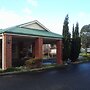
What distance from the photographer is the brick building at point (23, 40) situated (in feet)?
63.8

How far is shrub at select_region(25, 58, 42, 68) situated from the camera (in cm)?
2114

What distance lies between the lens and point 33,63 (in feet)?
70.5

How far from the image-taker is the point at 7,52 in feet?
64.1

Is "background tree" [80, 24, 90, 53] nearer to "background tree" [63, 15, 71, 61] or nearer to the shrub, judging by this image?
"background tree" [63, 15, 71, 61]

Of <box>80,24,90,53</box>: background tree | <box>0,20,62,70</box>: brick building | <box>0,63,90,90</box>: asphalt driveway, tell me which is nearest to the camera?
<box>0,63,90,90</box>: asphalt driveway

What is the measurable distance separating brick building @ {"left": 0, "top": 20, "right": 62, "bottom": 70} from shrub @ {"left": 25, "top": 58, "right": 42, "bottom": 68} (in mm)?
1311

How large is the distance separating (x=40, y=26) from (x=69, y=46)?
17.9 ft

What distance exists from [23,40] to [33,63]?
649 cm

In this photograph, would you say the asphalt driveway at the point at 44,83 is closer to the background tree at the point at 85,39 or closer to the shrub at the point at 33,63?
the shrub at the point at 33,63

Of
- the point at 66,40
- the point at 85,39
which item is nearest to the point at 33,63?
the point at 66,40

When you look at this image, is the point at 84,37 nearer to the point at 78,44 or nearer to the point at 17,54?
the point at 78,44

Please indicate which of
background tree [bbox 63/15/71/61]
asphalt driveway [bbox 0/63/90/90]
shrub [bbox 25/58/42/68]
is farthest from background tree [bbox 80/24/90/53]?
asphalt driveway [bbox 0/63/90/90]

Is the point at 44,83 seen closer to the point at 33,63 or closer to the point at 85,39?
the point at 33,63

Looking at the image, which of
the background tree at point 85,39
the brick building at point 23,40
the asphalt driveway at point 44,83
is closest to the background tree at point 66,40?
the brick building at point 23,40
